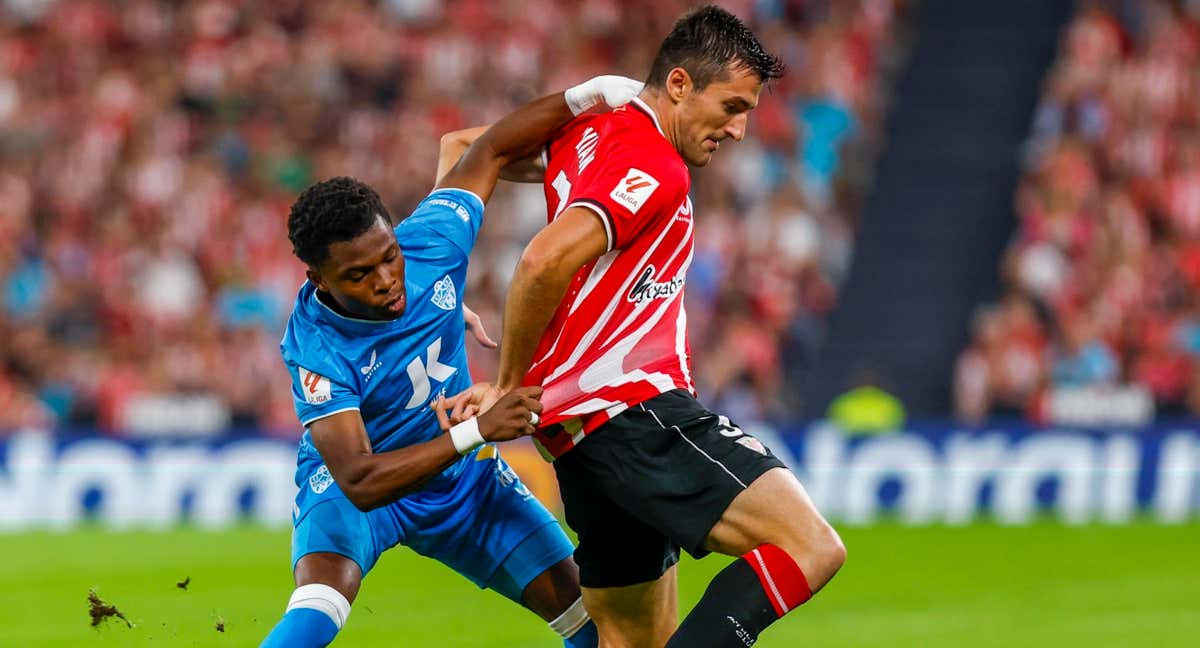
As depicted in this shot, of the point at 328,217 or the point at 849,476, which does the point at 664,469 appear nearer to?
the point at 328,217

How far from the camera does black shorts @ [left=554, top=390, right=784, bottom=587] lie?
5.57 m

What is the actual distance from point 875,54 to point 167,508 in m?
9.99

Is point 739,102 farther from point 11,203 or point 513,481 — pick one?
point 11,203

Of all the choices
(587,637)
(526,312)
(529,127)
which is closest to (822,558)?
(526,312)

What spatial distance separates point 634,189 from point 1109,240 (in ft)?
43.4

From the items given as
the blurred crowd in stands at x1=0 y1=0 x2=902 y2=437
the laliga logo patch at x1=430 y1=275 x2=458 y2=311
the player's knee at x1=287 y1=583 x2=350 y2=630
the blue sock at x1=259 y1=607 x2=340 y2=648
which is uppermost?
the blurred crowd in stands at x1=0 y1=0 x2=902 y2=437

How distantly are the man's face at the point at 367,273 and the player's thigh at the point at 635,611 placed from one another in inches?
48.4

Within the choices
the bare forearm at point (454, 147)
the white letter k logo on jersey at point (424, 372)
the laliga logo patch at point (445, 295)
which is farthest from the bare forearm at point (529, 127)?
the white letter k logo on jersey at point (424, 372)

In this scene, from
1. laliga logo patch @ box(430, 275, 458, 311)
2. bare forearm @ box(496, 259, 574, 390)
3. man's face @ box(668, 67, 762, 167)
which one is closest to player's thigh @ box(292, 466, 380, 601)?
laliga logo patch @ box(430, 275, 458, 311)

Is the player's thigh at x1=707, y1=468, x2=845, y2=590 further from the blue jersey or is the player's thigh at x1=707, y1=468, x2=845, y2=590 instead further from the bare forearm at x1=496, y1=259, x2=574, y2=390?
the blue jersey

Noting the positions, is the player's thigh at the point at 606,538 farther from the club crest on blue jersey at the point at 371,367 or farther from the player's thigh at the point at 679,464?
the club crest on blue jersey at the point at 371,367

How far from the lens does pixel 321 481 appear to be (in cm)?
637

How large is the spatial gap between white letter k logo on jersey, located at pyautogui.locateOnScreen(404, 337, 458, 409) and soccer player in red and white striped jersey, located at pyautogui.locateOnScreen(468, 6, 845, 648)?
0.61 m

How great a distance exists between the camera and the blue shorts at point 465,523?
6.32 metres
